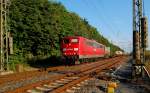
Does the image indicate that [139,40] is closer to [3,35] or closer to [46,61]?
[3,35]

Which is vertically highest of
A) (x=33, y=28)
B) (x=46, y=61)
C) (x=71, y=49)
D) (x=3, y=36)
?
(x=33, y=28)

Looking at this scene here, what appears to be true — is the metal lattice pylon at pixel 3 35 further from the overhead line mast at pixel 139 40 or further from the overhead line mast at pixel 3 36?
the overhead line mast at pixel 139 40

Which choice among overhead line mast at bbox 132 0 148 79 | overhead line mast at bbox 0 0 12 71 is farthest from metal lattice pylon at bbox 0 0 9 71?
overhead line mast at bbox 132 0 148 79

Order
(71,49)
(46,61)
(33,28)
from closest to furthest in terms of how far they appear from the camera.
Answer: (71,49) < (46,61) < (33,28)

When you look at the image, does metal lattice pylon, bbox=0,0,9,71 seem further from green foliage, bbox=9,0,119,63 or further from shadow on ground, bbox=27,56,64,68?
green foliage, bbox=9,0,119,63

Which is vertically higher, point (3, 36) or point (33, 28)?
point (33, 28)

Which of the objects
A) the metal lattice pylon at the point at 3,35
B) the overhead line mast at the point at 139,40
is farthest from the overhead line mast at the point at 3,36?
the overhead line mast at the point at 139,40

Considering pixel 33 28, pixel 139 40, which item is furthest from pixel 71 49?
pixel 139 40

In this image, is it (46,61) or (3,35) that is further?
(46,61)

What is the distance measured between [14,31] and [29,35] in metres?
2.22

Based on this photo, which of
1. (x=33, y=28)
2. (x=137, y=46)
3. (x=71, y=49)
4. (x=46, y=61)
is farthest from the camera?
(x=33, y=28)

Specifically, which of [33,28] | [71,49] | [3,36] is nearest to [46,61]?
[33,28]

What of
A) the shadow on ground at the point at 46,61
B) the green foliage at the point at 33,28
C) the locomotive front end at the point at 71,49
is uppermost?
the green foliage at the point at 33,28

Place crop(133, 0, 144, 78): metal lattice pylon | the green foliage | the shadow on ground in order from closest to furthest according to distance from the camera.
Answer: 1. crop(133, 0, 144, 78): metal lattice pylon
2. the shadow on ground
3. the green foliage
